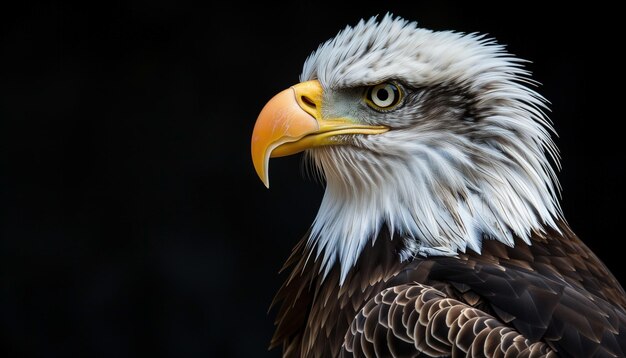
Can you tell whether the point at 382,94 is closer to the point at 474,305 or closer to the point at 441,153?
the point at 441,153

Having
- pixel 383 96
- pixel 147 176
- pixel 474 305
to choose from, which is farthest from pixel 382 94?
pixel 147 176

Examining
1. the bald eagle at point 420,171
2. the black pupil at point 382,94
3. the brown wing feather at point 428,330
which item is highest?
the black pupil at point 382,94

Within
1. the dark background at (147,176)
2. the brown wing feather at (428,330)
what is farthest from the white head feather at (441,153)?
the dark background at (147,176)

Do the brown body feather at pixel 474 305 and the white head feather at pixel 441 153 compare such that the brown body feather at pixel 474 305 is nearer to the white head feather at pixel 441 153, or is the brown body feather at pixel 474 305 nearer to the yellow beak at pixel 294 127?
the white head feather at pixel 441 153

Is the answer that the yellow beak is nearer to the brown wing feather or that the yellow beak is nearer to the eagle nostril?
the eagle nostril

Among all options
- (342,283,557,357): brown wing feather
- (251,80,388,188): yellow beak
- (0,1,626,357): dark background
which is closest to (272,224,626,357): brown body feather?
(342,283,557,357): brown wing feather
